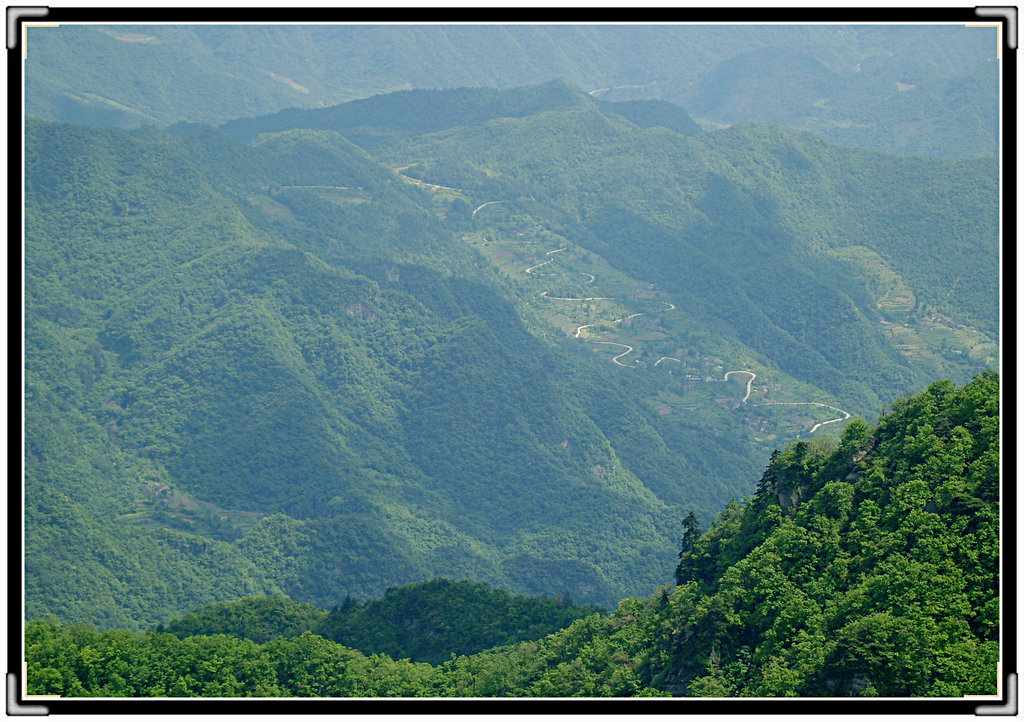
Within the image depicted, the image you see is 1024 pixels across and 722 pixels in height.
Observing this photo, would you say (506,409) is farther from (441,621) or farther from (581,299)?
(441,621)

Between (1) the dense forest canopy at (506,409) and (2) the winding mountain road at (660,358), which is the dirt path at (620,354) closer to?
(2) the winding mountain road at (660,358)

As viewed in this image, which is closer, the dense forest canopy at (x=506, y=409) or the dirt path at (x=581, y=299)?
the dense forest canopy at (x=506, y=409)

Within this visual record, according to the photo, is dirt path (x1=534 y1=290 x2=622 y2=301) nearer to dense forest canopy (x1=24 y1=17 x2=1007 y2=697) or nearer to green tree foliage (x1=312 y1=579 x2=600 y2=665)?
dense forest canopy (x1=24 y1=17 x2=1007 y2=697)

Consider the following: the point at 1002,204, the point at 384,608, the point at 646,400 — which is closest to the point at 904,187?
the point at 646,400

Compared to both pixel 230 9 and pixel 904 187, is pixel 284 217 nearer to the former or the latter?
pixel 904 187

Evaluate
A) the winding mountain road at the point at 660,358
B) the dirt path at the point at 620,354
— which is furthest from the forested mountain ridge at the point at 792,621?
the dirt path at the point at 620,354
